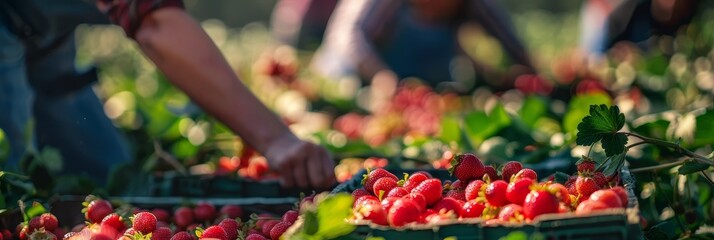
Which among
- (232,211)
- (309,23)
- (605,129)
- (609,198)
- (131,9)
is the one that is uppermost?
(309,23)

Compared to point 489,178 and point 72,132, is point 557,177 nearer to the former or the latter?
point 489,178

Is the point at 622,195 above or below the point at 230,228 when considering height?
above

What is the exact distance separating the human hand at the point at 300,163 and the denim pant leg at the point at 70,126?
986mm

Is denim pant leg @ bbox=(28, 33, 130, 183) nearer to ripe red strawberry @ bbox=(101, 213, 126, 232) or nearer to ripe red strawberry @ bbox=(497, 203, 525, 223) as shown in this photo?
ripe red strawberry @ bbox=(101, 213, 126, 232)

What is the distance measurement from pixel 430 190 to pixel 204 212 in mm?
925

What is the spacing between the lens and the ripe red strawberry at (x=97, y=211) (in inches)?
97.7

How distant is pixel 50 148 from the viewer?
3438 mm

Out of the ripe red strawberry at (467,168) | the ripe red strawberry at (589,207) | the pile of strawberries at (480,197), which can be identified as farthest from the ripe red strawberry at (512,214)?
the ripe red strawberry at (467,168)

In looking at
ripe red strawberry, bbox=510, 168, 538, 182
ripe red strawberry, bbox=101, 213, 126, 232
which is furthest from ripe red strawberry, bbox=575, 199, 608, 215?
ripe red strawberry, bbox=101, 213, 126, 232

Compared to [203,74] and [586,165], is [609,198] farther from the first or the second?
[203,74]

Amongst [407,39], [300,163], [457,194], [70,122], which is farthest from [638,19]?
[457,194]

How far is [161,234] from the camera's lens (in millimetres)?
2197

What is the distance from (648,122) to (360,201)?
1525 mm

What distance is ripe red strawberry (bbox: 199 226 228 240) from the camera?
2.10 m
